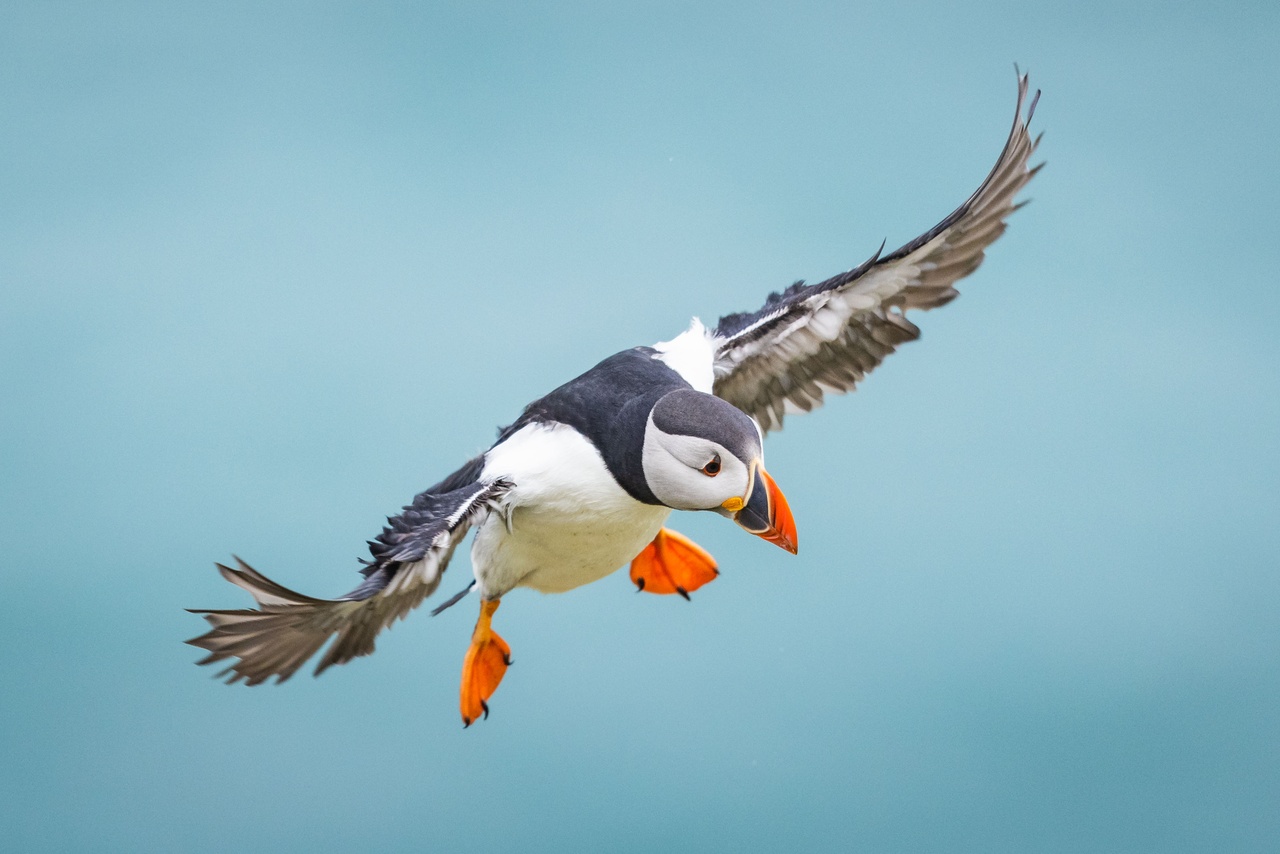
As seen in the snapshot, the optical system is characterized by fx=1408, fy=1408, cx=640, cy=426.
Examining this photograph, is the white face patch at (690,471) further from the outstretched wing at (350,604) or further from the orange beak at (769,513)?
the outstretched wing at (350,604)

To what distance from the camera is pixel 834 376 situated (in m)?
3.89

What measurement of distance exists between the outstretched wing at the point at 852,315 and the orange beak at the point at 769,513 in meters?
0.83

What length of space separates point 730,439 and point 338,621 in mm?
867

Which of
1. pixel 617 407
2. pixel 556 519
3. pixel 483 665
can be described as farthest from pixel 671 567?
pixel 617 407

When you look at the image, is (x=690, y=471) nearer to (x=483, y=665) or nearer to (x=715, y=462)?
(x=715, y=462)

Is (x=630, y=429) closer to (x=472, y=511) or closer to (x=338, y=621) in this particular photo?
(x=472, y=511)

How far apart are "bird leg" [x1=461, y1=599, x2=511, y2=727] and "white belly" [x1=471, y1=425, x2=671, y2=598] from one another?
144 millimetres

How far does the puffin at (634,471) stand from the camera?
277cm

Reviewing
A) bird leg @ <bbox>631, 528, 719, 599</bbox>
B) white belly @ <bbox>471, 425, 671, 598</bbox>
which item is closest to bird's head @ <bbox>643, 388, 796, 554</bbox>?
white belly @ <bbox>471, 425, 671, 598</bbox>

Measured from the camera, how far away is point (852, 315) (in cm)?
374

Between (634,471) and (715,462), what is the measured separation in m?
0.21

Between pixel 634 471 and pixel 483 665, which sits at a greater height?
pixel 634 471

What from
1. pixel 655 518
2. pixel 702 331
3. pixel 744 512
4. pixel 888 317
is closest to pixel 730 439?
pixel 744 512

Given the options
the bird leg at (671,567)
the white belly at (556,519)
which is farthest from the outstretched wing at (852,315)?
the white belly at (556,519)
